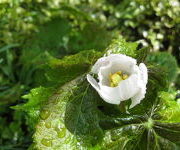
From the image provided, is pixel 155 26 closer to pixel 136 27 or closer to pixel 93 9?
pixel 136 27

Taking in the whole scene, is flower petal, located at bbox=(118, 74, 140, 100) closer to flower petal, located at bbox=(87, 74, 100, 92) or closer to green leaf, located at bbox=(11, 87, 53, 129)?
flower petal, located at bbox=(87, 74, 100, 92)

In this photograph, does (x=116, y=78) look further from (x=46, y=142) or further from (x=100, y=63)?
(x=46, y=142)

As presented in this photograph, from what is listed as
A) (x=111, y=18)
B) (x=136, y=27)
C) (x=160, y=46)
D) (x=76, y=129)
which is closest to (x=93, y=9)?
(x=111, y=18)

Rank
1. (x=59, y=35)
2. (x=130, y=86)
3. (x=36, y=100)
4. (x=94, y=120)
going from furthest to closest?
(x=59, y=35)
(x=36, y=100)
(x=94, y=120)
(x=130, y=86)

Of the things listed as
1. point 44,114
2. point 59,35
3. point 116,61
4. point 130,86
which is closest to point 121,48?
point 116,61

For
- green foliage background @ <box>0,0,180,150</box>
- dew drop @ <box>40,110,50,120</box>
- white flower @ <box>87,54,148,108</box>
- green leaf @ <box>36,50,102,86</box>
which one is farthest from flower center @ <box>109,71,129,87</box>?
green foliage background @ <box>0,0,180,150</box>

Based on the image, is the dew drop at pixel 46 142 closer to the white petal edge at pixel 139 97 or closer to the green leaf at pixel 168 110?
the white petal edge at pixel 139 97

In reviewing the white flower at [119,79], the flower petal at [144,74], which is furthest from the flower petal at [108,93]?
the flower petal at [144,74]
